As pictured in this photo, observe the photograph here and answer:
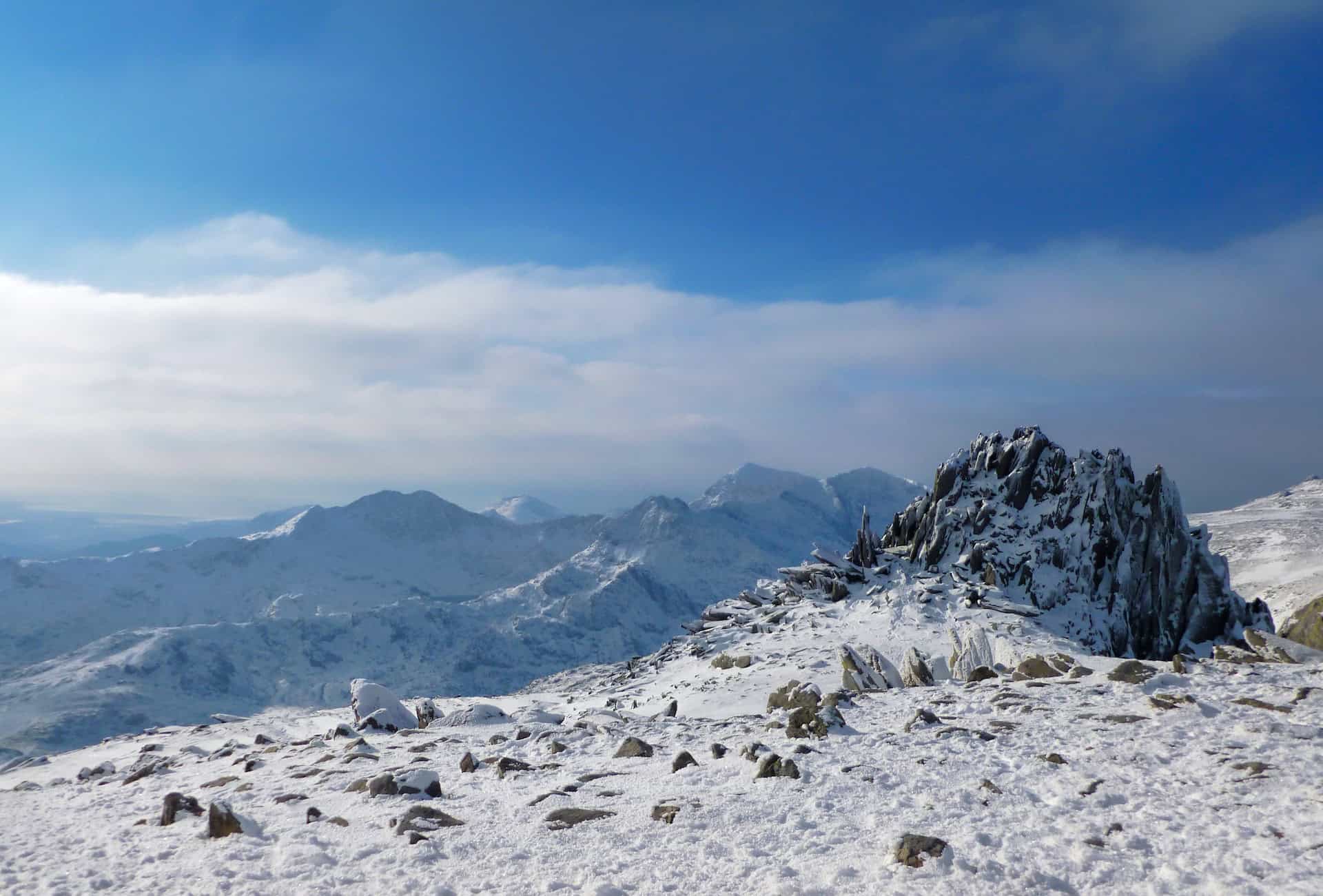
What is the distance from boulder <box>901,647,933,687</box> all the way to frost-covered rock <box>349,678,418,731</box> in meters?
18.6

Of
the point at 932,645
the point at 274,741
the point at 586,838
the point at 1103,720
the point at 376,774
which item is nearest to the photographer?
the point at 586,838

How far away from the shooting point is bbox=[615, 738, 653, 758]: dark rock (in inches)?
669

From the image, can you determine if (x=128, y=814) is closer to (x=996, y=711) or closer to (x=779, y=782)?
(x=779, y=782)

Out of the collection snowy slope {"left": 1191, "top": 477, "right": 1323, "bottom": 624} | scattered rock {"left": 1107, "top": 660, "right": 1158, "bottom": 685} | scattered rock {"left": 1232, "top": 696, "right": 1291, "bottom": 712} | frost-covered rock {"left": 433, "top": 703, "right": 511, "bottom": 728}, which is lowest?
snowy slope {"left": 1191, "top": 477, "right": 1323, "bottom": 624}

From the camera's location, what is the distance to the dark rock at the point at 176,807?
14117mm

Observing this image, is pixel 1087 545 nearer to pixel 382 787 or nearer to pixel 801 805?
pixel 801 805

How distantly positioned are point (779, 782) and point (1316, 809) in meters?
7.82

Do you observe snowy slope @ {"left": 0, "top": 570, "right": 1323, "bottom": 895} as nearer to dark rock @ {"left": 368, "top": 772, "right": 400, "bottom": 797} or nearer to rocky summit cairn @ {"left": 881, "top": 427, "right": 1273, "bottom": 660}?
dark rock @ {"left": 368, "top": 772, "right": 400, "bottom": 797}

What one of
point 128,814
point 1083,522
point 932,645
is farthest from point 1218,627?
point 128,814

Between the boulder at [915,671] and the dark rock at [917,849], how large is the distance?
1749 cm

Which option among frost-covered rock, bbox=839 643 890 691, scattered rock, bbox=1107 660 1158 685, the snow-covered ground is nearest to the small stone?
the snow-covered ground

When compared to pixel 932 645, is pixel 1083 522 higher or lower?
higher

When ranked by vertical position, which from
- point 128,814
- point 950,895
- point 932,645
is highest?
point 950,895

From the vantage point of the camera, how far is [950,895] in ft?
29.5
